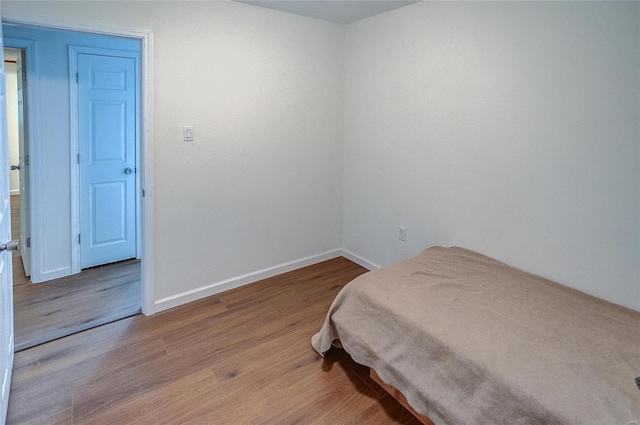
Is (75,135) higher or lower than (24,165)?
higher

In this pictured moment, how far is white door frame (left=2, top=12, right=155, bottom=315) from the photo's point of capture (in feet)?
7.18

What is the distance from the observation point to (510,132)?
7.63ft

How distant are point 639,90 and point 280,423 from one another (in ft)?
7.59

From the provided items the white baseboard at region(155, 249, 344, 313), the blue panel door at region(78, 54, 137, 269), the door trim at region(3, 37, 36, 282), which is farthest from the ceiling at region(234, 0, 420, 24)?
the white baseboard at region(155, 249, 344, 313)

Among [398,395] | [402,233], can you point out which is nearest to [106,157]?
[402,233]

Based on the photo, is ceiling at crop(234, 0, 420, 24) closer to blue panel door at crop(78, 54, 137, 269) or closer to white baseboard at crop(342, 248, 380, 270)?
blue panel door at crop(78, 54, 137, 269)

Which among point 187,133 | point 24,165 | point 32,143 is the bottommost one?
point 24,165

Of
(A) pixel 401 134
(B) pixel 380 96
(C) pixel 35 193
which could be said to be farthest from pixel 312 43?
(C) pixel 35 193

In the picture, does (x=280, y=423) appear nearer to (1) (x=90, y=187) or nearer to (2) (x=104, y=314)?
(2) (x=104, y=314)

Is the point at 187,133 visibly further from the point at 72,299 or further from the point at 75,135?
the point at 72,299

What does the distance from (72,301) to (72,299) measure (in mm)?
38

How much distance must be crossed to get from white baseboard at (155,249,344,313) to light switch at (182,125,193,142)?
3.74 feet

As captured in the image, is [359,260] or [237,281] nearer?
[237,281]

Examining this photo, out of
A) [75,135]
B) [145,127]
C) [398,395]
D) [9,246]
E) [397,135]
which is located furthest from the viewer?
[75,135]
